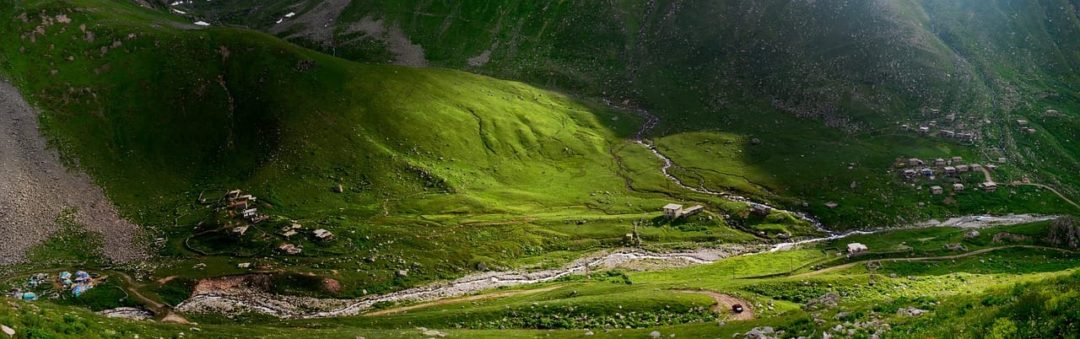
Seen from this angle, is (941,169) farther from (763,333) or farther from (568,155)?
(763,333)

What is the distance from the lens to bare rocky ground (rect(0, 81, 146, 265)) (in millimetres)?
98500

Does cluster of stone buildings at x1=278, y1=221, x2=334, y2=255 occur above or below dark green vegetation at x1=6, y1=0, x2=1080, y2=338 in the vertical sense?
below

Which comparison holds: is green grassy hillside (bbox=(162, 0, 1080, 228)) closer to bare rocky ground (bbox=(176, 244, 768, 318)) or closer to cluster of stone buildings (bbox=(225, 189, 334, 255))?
bare rocky ground (bbox=(176, 244, 768, 318))

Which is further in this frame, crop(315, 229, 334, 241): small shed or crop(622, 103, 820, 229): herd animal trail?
crop(622, 103, 820, 229): herd animal trail

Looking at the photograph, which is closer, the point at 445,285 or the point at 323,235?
the point at 445,285

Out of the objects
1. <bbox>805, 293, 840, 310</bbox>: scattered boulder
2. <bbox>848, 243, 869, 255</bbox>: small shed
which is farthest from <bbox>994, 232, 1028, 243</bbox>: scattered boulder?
<bbox>805, 293, 840, 310</bbox>: scattered boulder

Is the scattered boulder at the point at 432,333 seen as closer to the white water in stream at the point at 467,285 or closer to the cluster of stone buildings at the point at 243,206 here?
the white water in stream at the point at 467,285

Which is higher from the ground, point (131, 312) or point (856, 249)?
point (856, 249)

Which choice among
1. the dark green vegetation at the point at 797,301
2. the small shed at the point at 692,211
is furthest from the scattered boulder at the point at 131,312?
the small shed at the point at 692,211

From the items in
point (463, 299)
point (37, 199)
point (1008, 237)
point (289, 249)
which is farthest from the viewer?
point (37, 199)

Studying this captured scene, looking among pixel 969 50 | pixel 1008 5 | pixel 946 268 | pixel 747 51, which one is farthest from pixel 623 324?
pixel 1008 5

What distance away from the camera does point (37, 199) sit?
346ft

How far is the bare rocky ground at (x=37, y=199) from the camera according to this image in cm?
9850

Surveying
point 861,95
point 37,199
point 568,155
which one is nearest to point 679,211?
point 568,155
